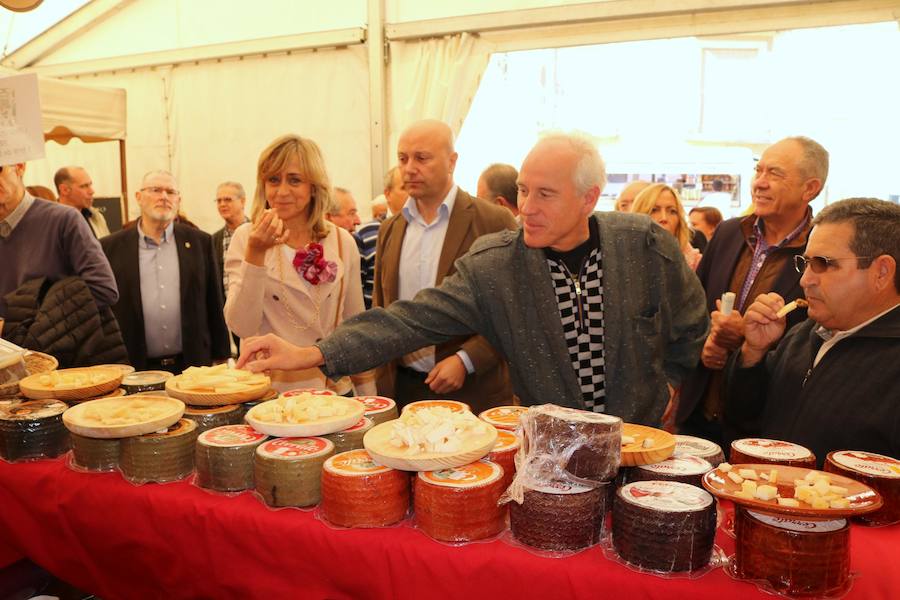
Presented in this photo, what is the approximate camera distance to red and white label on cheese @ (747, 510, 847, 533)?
1.18 meters

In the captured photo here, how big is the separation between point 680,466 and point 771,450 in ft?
0.86

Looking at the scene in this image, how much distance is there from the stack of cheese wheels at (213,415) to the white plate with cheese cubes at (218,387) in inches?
0.7

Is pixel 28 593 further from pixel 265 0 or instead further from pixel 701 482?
pixel 265 0

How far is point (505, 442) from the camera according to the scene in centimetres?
160

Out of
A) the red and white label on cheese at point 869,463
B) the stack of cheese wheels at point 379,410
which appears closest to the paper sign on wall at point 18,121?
the stack of cheese wheels at point 379,410

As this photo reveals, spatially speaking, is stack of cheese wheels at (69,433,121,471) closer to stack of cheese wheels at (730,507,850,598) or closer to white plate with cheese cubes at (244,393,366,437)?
white plate with cheese cubes at (244,393,366,437)

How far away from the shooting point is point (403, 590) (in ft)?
4.55

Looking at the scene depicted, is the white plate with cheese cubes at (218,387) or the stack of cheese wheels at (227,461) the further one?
the white plate with cheese cubes at (218,387)

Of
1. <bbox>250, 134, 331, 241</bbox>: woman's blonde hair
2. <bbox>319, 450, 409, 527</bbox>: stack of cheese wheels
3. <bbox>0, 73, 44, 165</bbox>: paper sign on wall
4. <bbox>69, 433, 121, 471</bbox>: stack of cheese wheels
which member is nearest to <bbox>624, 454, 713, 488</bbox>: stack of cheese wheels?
<bbox>319, 450, 409, 527</bbox>: stack of cheese wheels

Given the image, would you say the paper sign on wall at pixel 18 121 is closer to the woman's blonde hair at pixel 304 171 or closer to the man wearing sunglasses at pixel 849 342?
the woman's blonde hair at pixel 304 171

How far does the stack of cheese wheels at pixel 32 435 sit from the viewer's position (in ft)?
6.13

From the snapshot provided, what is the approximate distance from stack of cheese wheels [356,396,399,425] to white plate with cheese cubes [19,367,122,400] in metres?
0.84

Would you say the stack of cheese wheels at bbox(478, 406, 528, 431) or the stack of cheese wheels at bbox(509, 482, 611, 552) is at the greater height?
the stack of cheese wheels at bbox(478, 406, 528, 431)

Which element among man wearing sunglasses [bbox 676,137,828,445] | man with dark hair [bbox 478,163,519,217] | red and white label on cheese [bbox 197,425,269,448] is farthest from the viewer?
man with dark hair [bbox 478,163,519,217]
